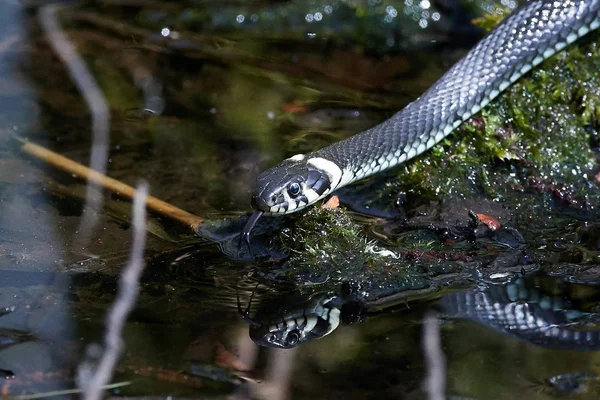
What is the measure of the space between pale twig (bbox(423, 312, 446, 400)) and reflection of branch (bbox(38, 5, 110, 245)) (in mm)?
1976

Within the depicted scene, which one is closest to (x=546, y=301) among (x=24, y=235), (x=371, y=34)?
(x=24, y=235)

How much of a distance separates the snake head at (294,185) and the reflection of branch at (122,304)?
27.0 inches

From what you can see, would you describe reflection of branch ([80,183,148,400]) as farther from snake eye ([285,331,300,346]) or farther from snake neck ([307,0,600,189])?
snake neck ([307,0,600,189])

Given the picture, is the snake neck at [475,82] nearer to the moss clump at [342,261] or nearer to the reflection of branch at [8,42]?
the moss clump at [342,261]

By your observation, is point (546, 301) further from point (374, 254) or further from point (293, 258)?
point (293, 258)

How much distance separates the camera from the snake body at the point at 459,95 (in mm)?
4852

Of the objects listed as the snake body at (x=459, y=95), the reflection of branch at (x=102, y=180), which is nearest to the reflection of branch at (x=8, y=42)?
the reflection of branch at (x=102, y=180)

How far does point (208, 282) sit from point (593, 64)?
3.07 metres

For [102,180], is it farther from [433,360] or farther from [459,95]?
[433,360]

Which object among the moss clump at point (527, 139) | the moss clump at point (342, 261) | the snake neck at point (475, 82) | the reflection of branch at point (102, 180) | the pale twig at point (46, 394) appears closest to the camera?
the pale twig at point (46, 394)

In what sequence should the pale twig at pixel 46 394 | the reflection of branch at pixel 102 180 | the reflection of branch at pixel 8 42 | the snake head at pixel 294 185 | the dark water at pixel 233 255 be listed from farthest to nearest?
the reflection of branch at pixel 8 42 < the reflection of branch at pixel 102 180 < the snake head at pixel 294 185 < the dark water at pixel 233 255 < the pale twig at pixel 46 394

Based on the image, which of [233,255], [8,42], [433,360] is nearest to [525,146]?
[233,255]

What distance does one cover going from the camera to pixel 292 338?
3.65 meters

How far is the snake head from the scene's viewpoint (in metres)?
4.35
